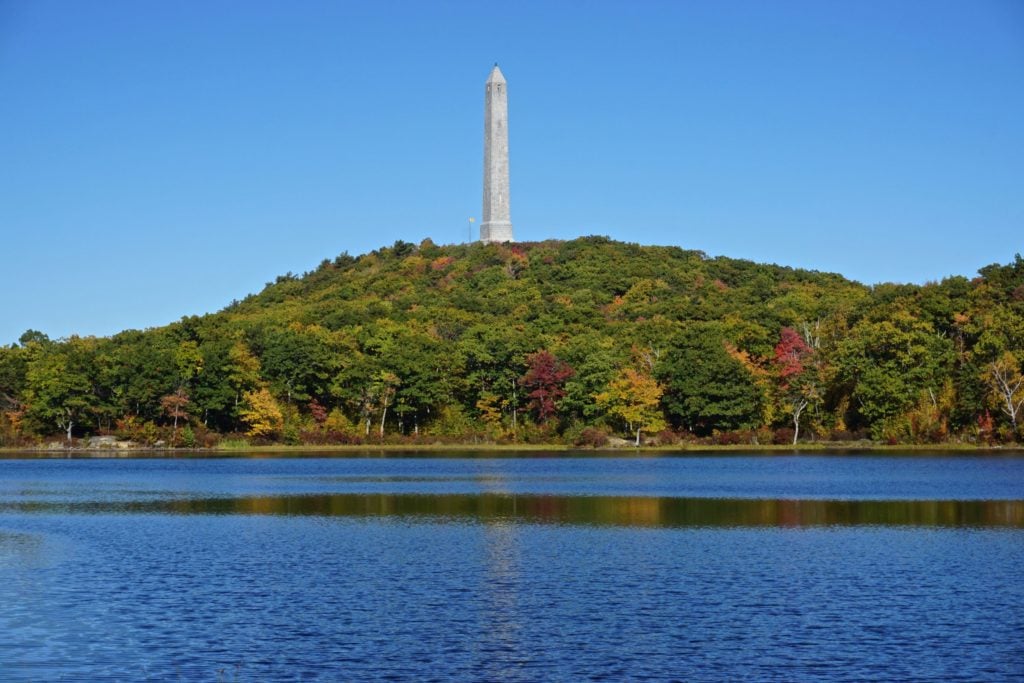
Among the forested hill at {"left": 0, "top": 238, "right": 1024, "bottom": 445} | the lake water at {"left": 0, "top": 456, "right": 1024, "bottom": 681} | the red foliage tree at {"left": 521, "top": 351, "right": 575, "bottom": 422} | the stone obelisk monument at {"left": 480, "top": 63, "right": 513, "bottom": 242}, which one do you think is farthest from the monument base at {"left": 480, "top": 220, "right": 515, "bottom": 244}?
the lake water at {"left": 0, "top": 456, "right": 1024, "bottom": 681}

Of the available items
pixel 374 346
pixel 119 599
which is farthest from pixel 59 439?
pixel 119 599

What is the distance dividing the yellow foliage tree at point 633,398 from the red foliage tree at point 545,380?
336cm

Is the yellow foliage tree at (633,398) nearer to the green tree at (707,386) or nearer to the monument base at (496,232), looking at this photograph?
the green tree at (707,386)

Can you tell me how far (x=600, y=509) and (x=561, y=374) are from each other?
145 feet

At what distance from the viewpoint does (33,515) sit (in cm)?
4359

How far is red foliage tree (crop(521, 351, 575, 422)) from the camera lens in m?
88.8

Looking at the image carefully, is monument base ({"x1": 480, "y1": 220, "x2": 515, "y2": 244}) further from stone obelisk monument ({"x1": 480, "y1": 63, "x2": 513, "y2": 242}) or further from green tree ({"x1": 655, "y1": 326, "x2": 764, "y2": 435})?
green tree ({"x1": 655, "y1": 326, "x2": 764, "y2": 435})

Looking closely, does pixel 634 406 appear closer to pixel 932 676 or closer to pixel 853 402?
pixel 853 402

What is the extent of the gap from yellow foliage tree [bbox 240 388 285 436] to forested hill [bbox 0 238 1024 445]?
0.51 ft

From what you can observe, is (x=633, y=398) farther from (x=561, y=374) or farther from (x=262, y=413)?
(x=262, y=413)

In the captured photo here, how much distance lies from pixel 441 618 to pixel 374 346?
72.2 meters

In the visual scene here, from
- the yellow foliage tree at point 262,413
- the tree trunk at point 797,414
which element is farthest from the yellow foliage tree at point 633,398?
the yellow foliage tree at point 262,413

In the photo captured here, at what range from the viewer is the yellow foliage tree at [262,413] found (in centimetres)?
9144

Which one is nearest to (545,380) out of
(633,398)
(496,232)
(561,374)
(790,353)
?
(561,374)
